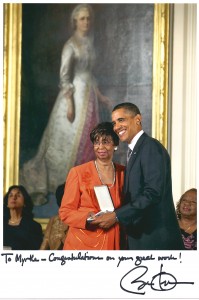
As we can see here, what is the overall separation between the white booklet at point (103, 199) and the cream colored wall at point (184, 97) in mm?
2428

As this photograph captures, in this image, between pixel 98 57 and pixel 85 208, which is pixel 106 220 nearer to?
pixel 85 208

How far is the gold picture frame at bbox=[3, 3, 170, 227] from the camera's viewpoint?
457 inches

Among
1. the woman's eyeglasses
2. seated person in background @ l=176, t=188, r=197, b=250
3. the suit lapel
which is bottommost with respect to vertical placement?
seated person in background @ l=176, t=188, r=197, b=250

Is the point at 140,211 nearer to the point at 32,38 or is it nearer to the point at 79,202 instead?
the point at 79,202

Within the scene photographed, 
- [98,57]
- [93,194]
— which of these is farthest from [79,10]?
[93,194]

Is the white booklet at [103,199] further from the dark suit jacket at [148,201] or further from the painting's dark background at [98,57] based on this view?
the painting's dark background at [98,57]

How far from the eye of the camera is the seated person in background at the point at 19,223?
10.6m

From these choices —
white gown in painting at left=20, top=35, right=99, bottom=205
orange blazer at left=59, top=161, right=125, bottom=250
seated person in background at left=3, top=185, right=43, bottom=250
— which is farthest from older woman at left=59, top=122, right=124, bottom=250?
white gown in painting at left=20, top=35, right=99, bottom=205

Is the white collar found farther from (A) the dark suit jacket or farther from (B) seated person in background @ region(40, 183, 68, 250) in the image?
(B) seated person in background @ region(40, 183, 68, 250)

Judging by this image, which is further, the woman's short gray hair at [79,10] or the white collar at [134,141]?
Answer: the woman's short gray hair at [79,10]

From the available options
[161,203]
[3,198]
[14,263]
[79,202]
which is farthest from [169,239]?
[3,198]

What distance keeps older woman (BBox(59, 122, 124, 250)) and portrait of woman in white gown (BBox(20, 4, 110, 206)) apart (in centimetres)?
241
